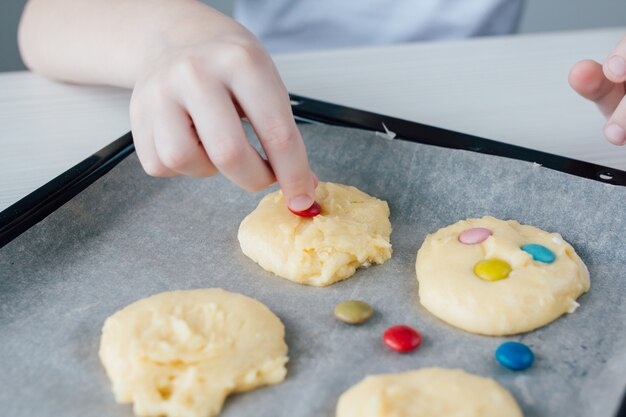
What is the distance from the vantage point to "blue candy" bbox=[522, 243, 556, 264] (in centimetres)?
94

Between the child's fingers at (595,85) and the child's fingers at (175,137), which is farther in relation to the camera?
the child's fingers at (595,85)

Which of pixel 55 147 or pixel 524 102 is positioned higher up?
pixel 524 102

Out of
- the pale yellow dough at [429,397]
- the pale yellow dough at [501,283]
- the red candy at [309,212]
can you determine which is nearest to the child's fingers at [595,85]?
the pale yellow dough at [501,283]

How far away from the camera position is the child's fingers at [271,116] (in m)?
0.90

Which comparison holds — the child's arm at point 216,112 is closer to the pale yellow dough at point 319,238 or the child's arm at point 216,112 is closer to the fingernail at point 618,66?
the pale yellow dough at point 319,238

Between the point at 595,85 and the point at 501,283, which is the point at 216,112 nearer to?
the point at 501,283

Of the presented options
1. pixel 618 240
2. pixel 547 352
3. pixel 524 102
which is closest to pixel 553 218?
pixel 618 240

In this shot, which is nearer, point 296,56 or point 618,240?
point 618,240

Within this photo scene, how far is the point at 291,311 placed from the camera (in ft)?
3.05

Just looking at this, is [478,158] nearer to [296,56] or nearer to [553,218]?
[553,218]

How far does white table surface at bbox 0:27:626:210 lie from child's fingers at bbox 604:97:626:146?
0.14m

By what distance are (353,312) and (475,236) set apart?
0.21m

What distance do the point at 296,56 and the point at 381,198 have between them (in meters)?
0.47

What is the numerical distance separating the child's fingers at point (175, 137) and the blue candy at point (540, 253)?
1.48ft
